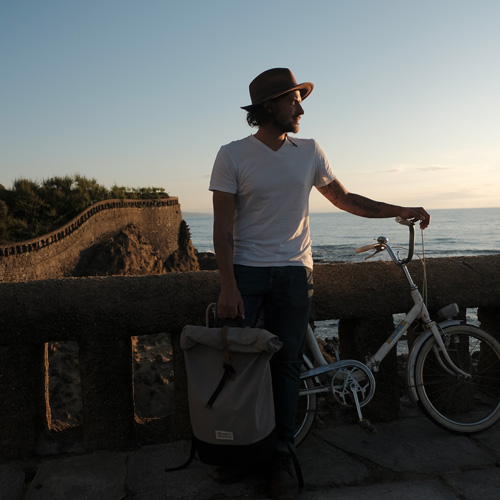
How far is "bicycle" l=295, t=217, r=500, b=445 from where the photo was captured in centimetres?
298

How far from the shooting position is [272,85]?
8.82ft

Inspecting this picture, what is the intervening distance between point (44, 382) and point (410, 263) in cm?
244

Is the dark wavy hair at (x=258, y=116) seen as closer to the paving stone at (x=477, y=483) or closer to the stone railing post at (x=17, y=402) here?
the stone railing post at (x=17, y=402)

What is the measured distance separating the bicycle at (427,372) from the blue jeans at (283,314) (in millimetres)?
292

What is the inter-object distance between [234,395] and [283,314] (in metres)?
0.51

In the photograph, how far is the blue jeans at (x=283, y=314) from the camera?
2.65 metres

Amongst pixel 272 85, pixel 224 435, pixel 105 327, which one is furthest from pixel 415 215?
pixel 105 327

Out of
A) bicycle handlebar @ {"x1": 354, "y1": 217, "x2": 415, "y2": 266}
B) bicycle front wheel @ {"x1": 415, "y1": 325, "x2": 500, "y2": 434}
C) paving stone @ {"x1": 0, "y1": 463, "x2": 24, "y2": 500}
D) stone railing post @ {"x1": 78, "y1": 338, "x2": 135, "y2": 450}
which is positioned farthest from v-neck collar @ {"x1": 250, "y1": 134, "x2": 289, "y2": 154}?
paving stone @ {"x1": 0, "y1": 463, "x2": 24, "y2": 500}

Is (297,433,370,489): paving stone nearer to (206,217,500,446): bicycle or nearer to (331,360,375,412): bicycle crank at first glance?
(206,217,500,446): bicycle

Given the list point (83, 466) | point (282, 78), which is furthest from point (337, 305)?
point (83, 466)

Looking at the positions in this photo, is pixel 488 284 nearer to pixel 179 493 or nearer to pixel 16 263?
pixel 179 493

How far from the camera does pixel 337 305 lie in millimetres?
3182

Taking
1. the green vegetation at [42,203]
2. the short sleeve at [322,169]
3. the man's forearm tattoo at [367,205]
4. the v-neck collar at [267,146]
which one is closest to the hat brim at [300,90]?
the v-neck collar at [267,146]

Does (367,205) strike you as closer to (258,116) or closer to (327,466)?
(258,116)
